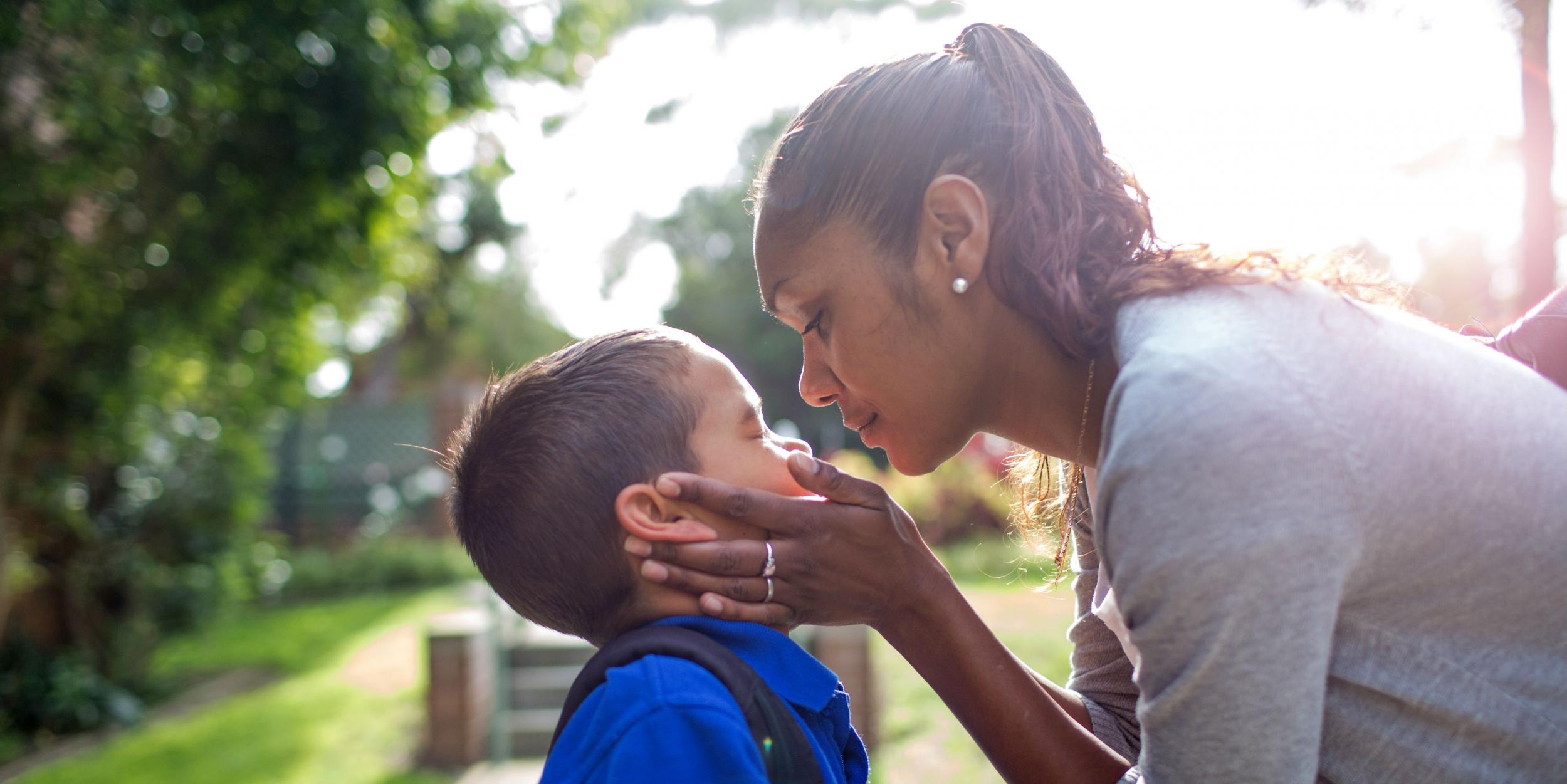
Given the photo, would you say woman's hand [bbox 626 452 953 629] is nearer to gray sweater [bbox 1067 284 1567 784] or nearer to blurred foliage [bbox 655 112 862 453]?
gray sweater [bbox 1067 284 1567 784]

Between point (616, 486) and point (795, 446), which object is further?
point (795, 446)

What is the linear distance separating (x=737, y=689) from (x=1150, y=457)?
0.62m

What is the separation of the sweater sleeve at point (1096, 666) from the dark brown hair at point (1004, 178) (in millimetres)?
629

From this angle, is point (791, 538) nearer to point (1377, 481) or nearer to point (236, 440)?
point (1377, 481)

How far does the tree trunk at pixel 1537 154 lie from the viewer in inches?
84.0

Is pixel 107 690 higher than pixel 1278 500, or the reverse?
pixel 1278 500

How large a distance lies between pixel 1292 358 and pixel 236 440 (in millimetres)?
8495

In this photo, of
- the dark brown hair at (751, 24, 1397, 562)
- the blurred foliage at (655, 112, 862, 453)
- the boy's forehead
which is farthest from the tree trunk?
the blurred foliage at (655, 112, 862, 453)

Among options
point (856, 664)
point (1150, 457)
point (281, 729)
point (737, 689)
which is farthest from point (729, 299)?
point (1150, 457)

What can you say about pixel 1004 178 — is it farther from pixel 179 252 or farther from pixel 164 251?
pixel 164 251

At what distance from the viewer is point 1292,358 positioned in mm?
1196

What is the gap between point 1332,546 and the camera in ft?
3.67

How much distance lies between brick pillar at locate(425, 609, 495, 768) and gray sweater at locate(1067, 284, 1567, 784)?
4417 millimetres

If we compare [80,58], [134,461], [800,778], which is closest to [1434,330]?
[800,778]
